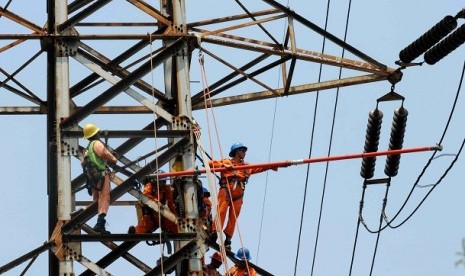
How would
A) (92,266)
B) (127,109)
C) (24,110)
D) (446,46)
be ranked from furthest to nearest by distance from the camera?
(127,109), (24,110), (446,46), (92,266)

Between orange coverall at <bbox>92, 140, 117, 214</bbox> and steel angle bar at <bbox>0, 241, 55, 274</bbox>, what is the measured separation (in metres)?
0.72

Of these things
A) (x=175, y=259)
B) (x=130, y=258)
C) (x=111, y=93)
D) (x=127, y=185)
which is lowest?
(x=175, y=259)

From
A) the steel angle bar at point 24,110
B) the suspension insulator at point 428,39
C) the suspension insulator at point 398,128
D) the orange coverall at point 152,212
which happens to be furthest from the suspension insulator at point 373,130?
the steel angle bar at point 24,110

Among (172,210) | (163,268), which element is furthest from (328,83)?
(163,268)

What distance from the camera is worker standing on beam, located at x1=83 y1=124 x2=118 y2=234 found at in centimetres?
1361

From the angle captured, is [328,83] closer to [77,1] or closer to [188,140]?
[188,140]

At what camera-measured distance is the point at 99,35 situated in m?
14.5

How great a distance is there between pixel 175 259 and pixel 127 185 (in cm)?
104

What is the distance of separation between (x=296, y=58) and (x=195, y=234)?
3.06m

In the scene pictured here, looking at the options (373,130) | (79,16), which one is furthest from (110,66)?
(373,130)

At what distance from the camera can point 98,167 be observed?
13.9 meters

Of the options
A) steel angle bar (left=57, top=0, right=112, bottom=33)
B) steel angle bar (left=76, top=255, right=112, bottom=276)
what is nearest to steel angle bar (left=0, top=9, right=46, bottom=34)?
steel angle bar (left=57, top=0, right=112, bottom=33)

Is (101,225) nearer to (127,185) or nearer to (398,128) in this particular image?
(127,185)

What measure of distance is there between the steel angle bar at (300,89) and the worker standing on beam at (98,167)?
3226 mm
